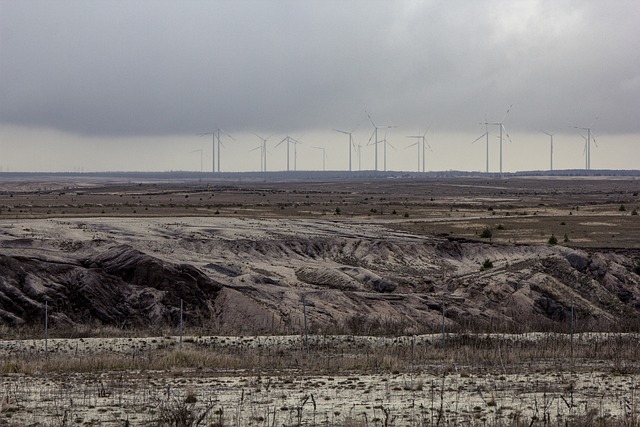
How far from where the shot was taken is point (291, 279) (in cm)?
5512

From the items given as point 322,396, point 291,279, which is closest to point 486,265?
point 291,279

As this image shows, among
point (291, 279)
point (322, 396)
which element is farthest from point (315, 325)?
point (322, 396)

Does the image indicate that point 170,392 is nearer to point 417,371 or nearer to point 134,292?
point 417,371

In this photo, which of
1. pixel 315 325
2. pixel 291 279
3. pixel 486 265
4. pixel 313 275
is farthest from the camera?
pixel 486 265

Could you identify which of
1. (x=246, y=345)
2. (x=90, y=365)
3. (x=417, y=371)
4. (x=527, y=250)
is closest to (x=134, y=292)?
(x=246, y=345)

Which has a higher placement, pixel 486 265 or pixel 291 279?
pixel 486 265

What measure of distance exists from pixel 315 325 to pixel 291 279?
1359 cm

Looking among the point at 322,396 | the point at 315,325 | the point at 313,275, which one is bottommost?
the point at 315,325

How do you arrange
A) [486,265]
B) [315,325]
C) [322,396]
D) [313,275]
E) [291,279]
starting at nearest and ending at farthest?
[322,396], [315,325], [291,279], [313,275], [486,265]

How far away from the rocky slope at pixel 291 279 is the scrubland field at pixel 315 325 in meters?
0.14

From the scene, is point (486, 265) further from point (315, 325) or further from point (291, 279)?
point (315, 325)

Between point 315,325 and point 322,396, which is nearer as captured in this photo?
point 322,396

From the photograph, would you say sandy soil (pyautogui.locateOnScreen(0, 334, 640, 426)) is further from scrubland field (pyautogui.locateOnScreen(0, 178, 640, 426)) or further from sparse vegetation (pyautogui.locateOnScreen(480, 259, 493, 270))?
sparse vegetation (pyautogui.locateOnScreen(480, 259, 493, 270))

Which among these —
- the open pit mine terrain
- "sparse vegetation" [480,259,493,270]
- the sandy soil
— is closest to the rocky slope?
the open pit mine terrain
